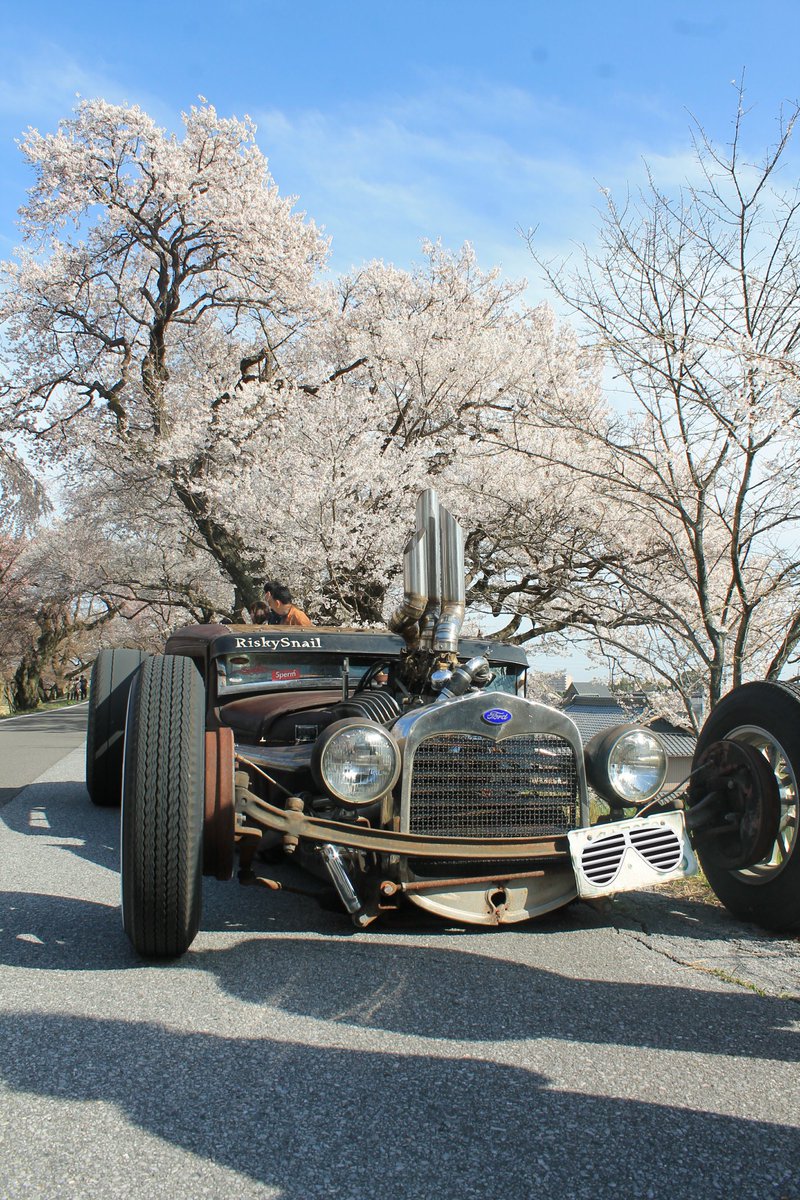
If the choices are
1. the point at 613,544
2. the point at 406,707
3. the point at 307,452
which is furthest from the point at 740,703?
the point at 307,452

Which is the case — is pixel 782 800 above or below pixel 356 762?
below

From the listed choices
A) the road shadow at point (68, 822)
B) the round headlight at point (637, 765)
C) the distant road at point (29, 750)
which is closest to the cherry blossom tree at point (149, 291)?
the distant road at point (29, 750)

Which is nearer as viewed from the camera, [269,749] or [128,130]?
[269,749]

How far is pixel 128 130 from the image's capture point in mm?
18438

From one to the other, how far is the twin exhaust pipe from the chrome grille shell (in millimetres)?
746

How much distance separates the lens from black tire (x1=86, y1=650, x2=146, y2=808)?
24.5ft

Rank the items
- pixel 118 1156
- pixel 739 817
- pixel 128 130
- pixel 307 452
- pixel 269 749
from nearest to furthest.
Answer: pixel 118 1156 → pixel 739 817 → pixel 269 749 → pixel 307 452 → pixel 128 130

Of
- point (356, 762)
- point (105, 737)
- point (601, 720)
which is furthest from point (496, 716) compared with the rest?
point (601, 720)

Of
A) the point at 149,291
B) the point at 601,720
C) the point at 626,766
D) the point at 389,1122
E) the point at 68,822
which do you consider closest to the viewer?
the point at 389,1122

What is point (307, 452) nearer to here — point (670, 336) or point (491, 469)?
point (491, 469)

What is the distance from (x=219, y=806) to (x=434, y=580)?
1.68 m

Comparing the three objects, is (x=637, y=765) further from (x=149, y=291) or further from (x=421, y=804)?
(x=149, y=291)

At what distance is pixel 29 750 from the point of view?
13570 millimetres

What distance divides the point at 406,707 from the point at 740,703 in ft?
5.29
